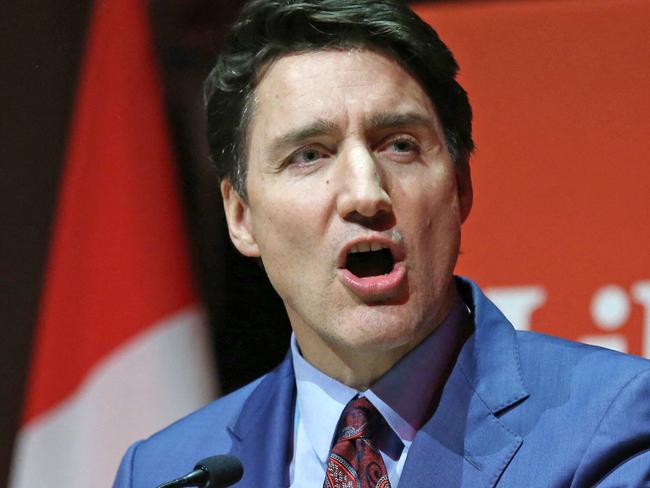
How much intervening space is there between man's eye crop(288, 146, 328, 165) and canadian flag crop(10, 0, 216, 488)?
3.92 feet

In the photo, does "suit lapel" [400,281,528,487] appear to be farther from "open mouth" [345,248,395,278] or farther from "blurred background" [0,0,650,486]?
"blurred background" [0,0,650,486]

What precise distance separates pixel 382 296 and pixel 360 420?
258mm

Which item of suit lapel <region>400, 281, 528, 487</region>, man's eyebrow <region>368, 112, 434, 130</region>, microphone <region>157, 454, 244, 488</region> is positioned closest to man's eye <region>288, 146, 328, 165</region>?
man's eyebrow <region>368, 112, 434, 130</region>

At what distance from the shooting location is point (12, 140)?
325 cm

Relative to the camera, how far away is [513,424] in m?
1.96

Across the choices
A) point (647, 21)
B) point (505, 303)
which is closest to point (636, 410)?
point (505, 303)

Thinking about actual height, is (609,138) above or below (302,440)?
above

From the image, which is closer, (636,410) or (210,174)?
(636,410)

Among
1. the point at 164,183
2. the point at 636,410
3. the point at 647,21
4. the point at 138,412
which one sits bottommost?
the point at 138,412

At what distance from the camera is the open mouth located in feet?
6.83

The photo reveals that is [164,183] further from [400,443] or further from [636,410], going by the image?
[636,410]

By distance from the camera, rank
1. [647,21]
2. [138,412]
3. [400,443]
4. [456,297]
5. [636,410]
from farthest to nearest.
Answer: [138,412]
[647,21]
[456,297]
[400,443]
[636,410]

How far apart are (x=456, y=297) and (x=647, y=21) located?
3.46 ft

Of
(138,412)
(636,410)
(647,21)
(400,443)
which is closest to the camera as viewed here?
(636,410)
